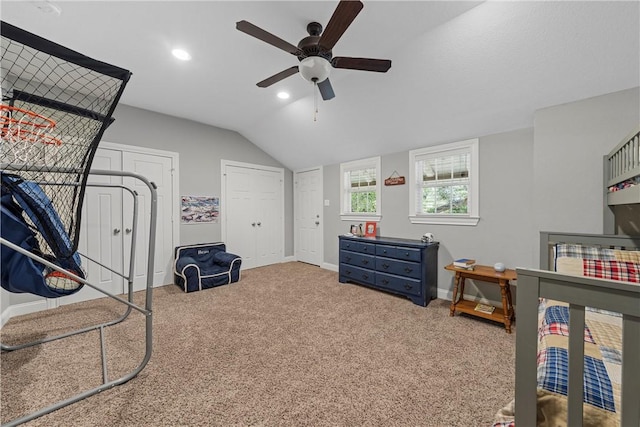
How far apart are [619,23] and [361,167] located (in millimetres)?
3055

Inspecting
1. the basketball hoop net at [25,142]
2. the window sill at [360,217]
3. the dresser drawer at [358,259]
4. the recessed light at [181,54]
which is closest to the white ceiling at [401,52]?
the recessed light at [181,54]

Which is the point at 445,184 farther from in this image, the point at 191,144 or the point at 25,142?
the point at 191,144

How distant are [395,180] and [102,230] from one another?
4.29 metres

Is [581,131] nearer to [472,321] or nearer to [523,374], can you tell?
[472,321]

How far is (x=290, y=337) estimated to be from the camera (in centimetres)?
229

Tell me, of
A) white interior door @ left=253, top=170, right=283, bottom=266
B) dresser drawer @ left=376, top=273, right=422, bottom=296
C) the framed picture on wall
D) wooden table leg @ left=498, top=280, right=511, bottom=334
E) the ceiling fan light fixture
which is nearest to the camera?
the ceiling fan light fixture

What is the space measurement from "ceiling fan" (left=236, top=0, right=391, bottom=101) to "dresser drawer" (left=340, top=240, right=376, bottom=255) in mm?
2258

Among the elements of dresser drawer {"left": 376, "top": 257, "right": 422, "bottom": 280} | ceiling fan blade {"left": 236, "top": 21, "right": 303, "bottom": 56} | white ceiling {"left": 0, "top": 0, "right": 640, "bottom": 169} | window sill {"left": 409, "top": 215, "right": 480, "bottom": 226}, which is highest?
white ceiling {"left": 0, "top": 0, "right": 640, "bottom": 169}

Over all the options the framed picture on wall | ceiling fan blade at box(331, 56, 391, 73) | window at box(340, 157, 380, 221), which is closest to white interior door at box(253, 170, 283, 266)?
window at box(340, 157, 380, 221)

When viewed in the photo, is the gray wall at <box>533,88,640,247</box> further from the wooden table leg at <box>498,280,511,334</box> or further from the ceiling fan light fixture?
the ceiling fan light fixture

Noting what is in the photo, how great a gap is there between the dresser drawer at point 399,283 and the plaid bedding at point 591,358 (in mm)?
1439

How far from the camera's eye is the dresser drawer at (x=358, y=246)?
3612mm

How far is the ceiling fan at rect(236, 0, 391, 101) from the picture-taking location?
4.78 feet

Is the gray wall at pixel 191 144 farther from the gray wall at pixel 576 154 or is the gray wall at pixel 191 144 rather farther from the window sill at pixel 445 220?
the gray wall at pixel 576 154
